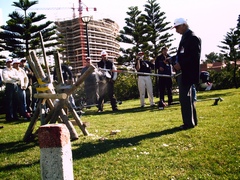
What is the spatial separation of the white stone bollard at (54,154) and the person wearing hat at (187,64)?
11.6 feet

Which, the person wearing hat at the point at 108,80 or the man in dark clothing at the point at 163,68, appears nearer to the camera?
the man in dark clothing at the point at 163,68

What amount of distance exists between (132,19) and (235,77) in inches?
607

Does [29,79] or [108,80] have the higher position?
[29,79]

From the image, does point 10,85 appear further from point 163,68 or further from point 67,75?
point 163,68

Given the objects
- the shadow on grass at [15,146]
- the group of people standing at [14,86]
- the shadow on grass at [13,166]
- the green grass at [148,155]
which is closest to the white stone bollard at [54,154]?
the green grass at [148,155]

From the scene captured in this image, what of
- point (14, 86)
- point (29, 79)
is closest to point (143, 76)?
point (29, 79)

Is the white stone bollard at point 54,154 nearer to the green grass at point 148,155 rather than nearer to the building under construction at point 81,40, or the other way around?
the green grass at point 148,155

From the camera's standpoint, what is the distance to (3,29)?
25.8 metres

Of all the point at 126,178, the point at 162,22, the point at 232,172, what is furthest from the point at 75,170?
the point at 162,22

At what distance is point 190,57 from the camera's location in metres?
4.77

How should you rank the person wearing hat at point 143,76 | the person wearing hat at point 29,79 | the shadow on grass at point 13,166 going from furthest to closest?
the person wearing hat at point 143,76 → the person wearing hat at point 29,79 → the shadow on grass at point 13,166

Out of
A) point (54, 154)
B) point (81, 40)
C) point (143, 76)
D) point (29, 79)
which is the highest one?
point (81, 40)

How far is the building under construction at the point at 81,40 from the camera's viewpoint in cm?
9831

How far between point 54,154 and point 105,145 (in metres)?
2.42
